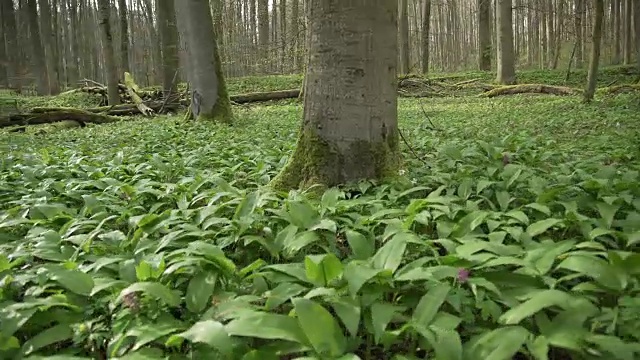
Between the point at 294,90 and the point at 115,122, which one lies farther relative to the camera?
the point at 294,90

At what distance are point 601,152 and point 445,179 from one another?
184 centimetres

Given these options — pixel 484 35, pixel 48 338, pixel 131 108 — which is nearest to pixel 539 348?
pixel 48 338

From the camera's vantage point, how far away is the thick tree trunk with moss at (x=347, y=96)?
321 cm

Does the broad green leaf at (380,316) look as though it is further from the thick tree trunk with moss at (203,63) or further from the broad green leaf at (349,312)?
the thick tree trunk with moss at (203,63)

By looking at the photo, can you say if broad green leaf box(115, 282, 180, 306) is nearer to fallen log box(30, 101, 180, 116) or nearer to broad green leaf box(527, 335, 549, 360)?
broad green leaf box(527, 335, 549, 360)

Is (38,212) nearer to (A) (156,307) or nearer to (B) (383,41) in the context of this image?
(A) (156,307)

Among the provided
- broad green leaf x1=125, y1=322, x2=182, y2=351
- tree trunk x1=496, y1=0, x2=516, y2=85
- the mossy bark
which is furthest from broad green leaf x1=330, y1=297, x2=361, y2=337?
tree trunk x1=496, y1=0, x2=516, y2=85

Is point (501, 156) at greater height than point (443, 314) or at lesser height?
greater

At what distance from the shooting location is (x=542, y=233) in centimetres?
224

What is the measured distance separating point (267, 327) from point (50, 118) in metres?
10.7

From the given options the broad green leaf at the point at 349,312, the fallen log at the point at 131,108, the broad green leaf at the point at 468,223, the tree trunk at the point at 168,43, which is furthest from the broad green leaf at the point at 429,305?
the fallen log at the point at 131,108

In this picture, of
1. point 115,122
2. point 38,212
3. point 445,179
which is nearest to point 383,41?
point 445,179

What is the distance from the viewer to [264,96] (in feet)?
51.9

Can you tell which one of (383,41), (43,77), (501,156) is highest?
(43,77)
